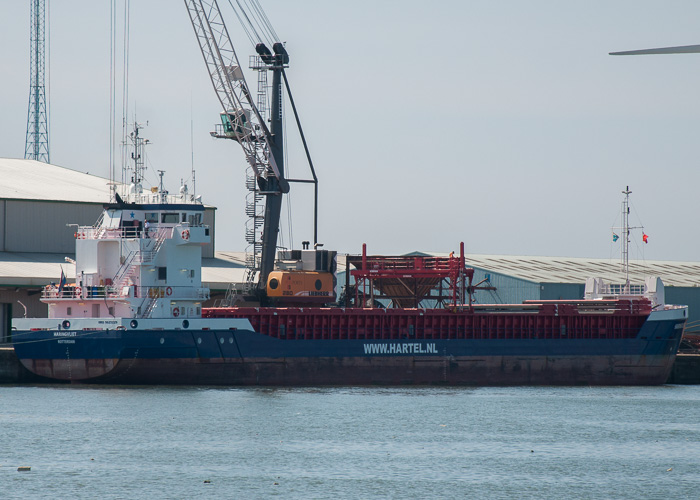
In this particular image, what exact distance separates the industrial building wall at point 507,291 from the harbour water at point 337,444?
77.0 ft

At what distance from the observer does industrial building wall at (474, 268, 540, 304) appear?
7450 centimetres

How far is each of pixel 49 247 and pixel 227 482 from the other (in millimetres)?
38226

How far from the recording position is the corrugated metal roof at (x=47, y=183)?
223 ft

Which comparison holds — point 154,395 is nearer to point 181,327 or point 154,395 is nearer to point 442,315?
point 181,327

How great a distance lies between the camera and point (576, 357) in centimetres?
5803

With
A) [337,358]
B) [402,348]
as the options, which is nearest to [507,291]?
[402,348]

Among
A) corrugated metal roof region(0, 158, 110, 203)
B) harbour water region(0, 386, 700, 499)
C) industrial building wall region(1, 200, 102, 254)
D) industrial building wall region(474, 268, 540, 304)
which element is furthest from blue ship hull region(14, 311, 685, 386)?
corrugated metal roof region(0, 158, 110, 203)

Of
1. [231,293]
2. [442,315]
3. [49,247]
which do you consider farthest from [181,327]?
[49,247]

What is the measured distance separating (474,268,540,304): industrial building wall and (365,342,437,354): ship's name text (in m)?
19.1

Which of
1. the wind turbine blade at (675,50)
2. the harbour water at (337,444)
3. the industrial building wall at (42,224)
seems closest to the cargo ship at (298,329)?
the harbour water at (337,444)

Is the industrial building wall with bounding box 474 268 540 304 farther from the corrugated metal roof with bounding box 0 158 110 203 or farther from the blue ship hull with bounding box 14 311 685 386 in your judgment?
the corrugated metal roof with bounding box 0 158 110 203

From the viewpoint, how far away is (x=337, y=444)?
3700 centimetres

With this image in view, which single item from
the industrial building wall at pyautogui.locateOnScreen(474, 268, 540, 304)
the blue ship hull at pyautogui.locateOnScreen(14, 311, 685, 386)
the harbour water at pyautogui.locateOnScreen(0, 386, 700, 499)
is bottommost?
the harbour water at pyautogui.locateOnScreen(0, 386, 700, 499)

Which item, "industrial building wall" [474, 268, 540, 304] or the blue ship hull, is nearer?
the blue ship hull
